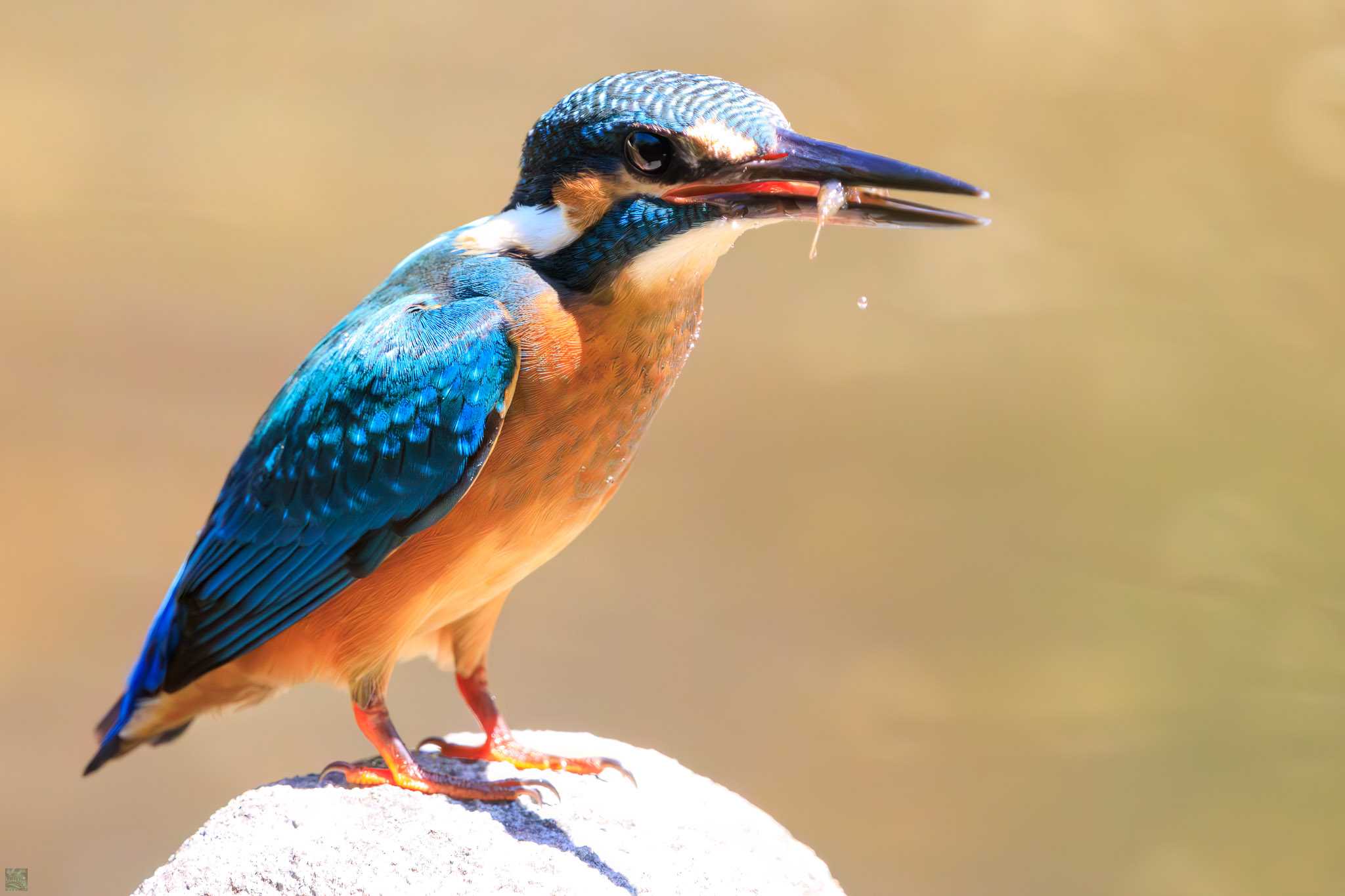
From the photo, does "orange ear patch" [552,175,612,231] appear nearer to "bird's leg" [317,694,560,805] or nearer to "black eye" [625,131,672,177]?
"black eye" [625,131,672,177]

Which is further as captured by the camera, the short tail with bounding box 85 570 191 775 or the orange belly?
the short tail with bounding box 85 570 191 775

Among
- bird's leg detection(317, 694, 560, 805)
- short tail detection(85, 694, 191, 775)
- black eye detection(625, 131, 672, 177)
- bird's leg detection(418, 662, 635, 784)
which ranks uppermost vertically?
black eye detection(625, 131, 672, 177)

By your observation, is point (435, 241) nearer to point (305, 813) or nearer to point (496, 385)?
point (496, 385)

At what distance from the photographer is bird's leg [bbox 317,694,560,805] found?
3379mm

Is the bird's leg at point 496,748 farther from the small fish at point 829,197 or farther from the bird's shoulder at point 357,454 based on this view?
the small fish at point 829,197

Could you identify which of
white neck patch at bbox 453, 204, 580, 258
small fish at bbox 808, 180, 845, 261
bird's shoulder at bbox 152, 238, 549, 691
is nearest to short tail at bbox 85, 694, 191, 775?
bird's shoulder at bbox 152, 238, 549, 691

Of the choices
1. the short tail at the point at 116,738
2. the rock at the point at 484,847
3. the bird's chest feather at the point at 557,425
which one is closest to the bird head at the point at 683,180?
the bird's chest feather at the point at 557,425

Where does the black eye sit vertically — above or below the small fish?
below

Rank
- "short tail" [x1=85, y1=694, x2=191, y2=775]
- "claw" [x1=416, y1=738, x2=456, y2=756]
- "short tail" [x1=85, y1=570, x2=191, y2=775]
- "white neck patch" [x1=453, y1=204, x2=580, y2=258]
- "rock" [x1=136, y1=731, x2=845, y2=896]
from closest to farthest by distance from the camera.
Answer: "rock" [x1=136, y1=731, x2=845, y2=896] → "white neck patch" [x1=453, y1=204, x2=580, y2=258] → "short tail" [x1=85, y1=570, x2=191, y2=775] → "short tail" [x1=85, y1=694, x2=191, y2=775] → "claw" [x1=416, y1=738, x2=456, y2=756]

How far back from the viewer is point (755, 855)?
3.36 metres

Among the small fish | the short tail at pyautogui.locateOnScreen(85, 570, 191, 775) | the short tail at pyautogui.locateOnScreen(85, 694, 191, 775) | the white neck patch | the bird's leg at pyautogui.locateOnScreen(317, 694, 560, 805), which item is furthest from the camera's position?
the short tail at pyautogui.locateOnScreen(85, 694, 191, 775)

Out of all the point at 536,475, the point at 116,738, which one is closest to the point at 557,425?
the point at 536,475

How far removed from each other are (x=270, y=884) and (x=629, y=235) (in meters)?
1.63

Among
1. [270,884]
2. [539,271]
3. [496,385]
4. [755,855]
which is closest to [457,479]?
[496,385]
